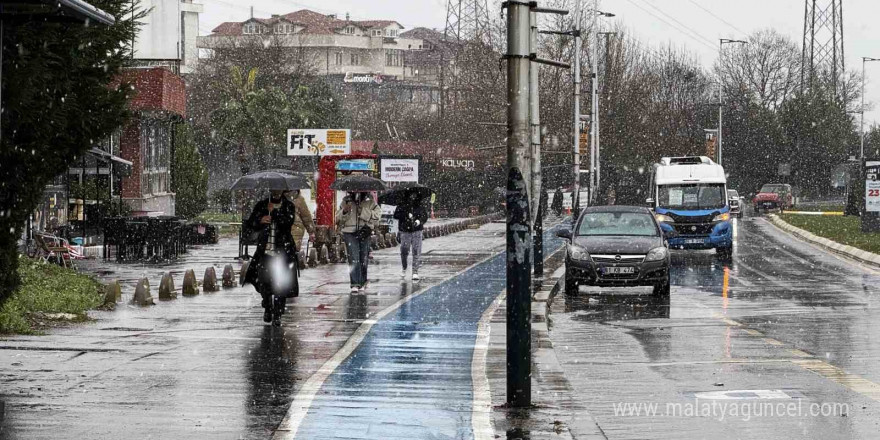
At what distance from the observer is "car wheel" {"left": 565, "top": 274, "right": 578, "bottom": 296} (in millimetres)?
22761

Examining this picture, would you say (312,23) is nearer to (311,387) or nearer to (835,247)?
(835,247)

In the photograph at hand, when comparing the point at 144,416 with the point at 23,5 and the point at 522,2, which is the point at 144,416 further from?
the point at 522,2

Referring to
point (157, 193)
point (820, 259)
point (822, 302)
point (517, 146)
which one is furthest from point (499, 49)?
point (517, 146)

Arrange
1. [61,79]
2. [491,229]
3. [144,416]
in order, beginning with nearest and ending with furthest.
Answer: [144,416] → [61,79] → [491,229]

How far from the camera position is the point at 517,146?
10109mm

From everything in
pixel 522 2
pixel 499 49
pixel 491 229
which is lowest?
pixel 491 229

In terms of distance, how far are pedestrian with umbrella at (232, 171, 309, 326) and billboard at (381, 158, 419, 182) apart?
28601 mm

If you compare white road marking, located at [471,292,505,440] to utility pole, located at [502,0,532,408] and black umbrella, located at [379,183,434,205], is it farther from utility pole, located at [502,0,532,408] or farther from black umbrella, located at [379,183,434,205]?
black umbrella, located at [379,183,434,205]

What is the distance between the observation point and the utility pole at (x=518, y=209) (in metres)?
9.95

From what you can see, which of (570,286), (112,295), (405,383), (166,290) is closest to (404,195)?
(570,286)

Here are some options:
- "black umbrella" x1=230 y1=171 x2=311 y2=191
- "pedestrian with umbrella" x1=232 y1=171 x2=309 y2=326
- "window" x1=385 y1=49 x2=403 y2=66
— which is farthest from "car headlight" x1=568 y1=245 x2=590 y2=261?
"window" x1=385 y1=49 x2=403 y2=66

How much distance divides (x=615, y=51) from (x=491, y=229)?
1100 inches

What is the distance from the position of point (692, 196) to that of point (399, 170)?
40.4ft

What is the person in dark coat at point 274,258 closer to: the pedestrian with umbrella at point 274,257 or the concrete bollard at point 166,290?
the pedestrian with umbrella at point 274,257
